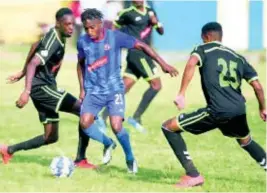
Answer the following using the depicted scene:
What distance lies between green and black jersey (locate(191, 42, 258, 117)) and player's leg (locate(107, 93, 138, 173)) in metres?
1.45

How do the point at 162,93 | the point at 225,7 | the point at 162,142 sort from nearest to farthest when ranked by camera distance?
the point at 162,142
the point at 162,93
the point at 225,7

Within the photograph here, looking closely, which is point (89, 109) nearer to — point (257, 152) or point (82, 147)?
point (82, 147)

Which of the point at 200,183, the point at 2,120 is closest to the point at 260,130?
the point at 2,120

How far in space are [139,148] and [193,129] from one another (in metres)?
3.61

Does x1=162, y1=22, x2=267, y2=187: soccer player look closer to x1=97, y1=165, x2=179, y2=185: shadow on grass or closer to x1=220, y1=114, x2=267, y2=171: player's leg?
x1=220, y1=114, x2=267, y2=171: player's leg

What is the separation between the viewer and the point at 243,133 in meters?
11.0

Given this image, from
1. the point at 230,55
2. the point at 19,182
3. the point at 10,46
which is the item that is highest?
the point at 230,55

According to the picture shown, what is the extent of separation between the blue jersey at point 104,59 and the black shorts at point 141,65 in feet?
16.7

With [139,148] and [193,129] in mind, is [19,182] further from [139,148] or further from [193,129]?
[139,148]

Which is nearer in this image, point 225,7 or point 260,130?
point 260,130

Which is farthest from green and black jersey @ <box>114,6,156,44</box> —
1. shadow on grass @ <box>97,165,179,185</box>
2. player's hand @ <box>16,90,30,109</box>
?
player's hand @ <box>16,90,30,109</box>

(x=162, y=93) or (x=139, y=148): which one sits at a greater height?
(x=139, y=148)

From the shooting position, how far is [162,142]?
15227 millimetres

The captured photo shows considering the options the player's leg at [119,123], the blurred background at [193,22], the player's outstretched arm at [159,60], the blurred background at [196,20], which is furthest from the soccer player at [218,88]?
the blurred background at [196,20]
